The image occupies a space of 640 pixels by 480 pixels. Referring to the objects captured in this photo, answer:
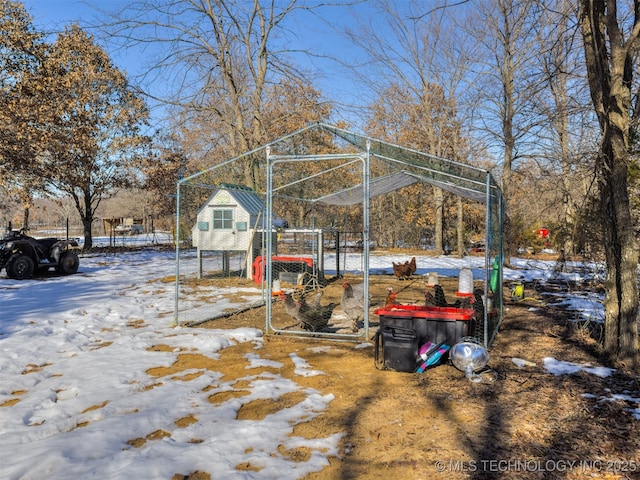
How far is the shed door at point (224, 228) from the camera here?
13484 mm

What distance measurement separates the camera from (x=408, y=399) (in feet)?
14.6

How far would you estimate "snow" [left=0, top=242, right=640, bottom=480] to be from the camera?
3.17 m

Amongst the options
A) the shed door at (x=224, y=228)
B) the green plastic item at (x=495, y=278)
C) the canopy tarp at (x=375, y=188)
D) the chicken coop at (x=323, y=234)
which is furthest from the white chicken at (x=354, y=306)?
the shed door at (x=224, y=228)

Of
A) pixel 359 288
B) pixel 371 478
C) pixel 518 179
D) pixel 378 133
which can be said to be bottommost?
pixel 371 478

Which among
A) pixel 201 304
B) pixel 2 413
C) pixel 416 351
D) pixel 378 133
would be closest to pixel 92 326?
pixel 201 304

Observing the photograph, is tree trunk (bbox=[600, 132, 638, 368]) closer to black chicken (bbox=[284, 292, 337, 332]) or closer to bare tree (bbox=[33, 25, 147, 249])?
black chicken (bbox=[284, 292, 337, 332])

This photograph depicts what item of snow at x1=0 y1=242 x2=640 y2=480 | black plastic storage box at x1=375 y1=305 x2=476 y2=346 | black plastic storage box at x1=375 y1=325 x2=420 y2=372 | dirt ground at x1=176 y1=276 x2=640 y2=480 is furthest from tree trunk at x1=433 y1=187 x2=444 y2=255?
black plastic storage box at x1=375 y1=325 x2=420 y2=372

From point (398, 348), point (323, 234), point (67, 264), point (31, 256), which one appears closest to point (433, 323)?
point (398, 348)

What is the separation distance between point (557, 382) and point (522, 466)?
2.14m

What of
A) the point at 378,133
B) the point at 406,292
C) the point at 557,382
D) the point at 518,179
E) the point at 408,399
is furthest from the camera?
the point at 378,133

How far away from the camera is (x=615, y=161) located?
5.54 metres

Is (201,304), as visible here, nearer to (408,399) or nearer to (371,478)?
(408,399)

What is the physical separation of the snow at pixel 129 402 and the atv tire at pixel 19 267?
4.68 meters

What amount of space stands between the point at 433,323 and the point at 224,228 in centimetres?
929
